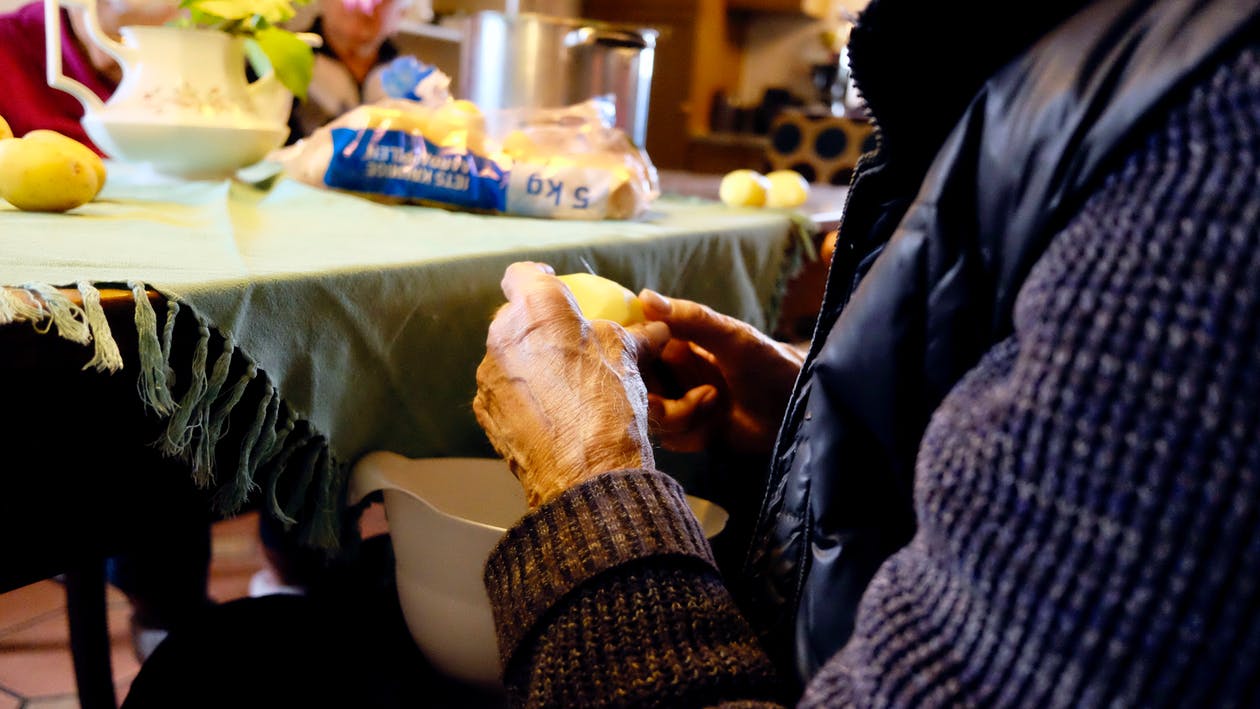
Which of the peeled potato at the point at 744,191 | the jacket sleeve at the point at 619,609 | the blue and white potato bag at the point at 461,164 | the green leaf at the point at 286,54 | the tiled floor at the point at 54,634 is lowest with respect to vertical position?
the tiled floor at the point at 54,634

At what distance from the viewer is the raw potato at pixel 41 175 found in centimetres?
72

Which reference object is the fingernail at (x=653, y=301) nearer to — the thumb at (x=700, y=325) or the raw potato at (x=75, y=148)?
the thumb at (x=700, y=325)

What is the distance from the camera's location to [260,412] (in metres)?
0.59

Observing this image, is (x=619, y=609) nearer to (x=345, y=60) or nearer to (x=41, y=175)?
(x=41, y=175)

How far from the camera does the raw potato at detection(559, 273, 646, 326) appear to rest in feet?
2.39

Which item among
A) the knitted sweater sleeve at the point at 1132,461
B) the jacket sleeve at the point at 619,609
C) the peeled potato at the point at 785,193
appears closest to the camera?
the knitted sweater sleeve at the point at 1132,461

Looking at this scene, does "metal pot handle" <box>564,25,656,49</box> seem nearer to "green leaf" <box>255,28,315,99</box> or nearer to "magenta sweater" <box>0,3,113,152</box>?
"green leaf" <box>255,28,315,99</box>

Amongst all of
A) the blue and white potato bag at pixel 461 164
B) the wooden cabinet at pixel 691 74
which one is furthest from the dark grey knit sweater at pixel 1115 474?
the wooden cabinet at pixel 691 74

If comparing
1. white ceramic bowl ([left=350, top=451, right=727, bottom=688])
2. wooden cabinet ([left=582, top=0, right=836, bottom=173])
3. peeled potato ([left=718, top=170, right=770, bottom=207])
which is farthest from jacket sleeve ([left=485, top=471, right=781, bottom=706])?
wooden cabinet ([left=582, top=0, right=836, bottom=173])

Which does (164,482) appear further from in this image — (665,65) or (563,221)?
(665,65)

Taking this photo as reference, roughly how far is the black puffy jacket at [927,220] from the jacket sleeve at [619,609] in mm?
61

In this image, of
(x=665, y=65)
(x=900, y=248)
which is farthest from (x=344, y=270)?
(x=665, y=65)

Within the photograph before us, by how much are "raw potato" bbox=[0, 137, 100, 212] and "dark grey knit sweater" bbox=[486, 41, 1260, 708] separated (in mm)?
732

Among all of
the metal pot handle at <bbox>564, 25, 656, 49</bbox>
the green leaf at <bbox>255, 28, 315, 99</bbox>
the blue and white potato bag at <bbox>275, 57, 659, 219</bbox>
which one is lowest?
the blue and white potato bag at <bbox>275, 57, 659, 219</bbox>
